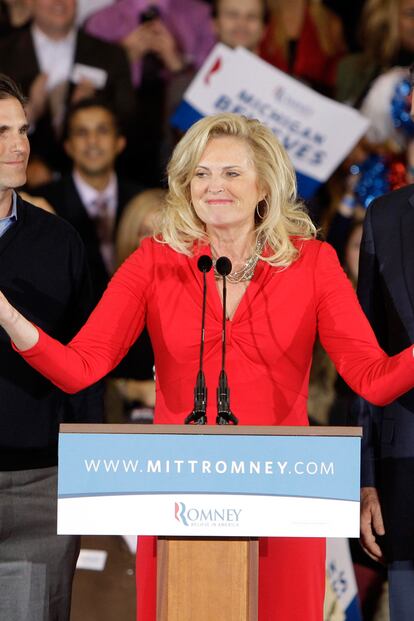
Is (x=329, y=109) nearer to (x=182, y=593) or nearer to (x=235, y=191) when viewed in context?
(x=235, y=191)

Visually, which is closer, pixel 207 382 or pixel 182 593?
pixel 182 593

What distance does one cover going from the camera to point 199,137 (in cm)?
Answer: 256

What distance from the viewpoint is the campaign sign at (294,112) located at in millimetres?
5191

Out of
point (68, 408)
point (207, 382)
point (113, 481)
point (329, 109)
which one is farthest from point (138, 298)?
point (329, 109)

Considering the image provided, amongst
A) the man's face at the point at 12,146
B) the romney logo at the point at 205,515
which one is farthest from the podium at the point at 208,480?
the man's face at the point at 12,146

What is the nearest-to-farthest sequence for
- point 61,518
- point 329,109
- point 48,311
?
1. point 61,518
2. point 48,311
3. point 329,109

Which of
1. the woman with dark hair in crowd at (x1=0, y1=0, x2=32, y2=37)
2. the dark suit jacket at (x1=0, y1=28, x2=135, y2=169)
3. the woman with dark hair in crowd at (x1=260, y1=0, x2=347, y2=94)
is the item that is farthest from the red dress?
the woman with dark hair in crowd at (x1=0, y1=0, x2=32, y2=37)

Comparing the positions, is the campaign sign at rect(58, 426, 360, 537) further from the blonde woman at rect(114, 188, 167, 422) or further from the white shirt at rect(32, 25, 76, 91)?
the white shirt at rect(32, 25, 76, 91)

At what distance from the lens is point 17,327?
2311 mm

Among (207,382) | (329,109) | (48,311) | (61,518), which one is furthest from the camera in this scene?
(329,109)

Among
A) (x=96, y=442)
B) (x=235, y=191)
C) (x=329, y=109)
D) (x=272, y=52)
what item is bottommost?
(x=96, y=442)

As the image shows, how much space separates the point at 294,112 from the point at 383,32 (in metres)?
0.63

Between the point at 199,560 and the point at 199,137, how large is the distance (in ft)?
3.34

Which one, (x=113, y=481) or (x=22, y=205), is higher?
(x=22, y=205)
